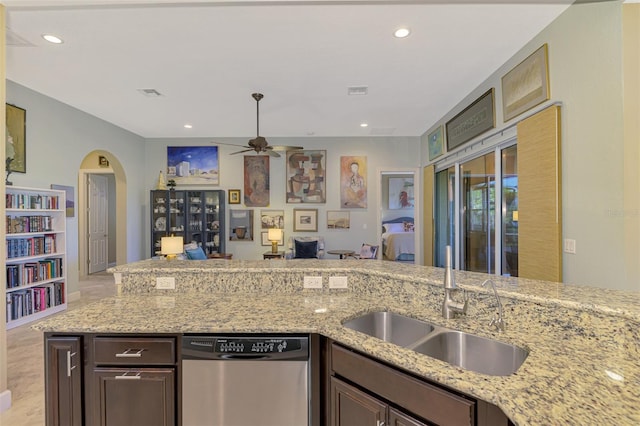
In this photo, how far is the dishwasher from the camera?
1430 millimetres

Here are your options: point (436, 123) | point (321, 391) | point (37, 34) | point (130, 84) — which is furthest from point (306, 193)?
point (321, 391)

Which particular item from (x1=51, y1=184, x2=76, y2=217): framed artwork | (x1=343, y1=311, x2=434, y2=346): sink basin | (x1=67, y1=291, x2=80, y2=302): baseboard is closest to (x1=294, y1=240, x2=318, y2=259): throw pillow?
(x1=67, y1=291, x2=80, y2=302): baseboard

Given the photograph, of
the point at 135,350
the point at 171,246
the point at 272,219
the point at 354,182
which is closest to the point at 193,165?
the point at 272,219

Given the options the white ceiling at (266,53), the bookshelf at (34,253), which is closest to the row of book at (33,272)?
the bookshelf at (34,253)

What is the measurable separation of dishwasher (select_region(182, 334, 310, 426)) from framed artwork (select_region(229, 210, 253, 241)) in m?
A: 5.12

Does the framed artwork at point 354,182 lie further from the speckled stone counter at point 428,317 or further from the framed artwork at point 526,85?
the speckled stone counter at point 428,317

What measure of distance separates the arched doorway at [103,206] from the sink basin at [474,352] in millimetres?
6154

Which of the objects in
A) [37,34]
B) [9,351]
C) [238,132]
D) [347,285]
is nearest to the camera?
[347,285]

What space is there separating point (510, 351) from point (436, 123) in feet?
15.9

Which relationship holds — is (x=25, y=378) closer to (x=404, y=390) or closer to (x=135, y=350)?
(x=135, y=350)

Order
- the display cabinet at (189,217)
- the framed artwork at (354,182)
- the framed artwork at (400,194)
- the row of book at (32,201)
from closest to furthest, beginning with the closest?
the row of book at (32,201)
the display cabinet at (189,217)
the framed artwork at (354,182)
the framed artwork at (400,194)

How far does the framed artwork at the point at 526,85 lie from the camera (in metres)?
2.62

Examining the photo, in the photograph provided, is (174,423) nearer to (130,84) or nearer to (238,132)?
(130,84)

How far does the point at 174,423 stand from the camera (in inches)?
56.6
